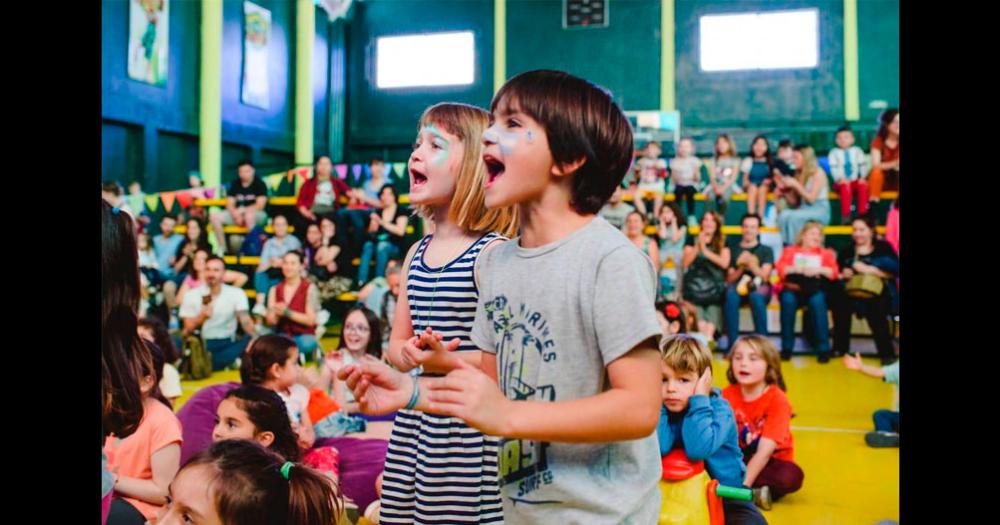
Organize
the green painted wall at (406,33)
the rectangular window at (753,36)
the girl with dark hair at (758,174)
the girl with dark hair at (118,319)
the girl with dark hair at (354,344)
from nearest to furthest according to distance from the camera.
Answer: the girl with dark hair at (118,319) → the girl with dark hair at (354,344) → the green painted wall at (406,33) → the rectangular window at (753,36) → the girl with dark hair at (758,174)

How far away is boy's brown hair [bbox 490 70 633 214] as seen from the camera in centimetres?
104

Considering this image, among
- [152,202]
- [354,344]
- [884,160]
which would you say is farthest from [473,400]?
[152,202]

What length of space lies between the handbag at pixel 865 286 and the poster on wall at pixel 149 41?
5534mm

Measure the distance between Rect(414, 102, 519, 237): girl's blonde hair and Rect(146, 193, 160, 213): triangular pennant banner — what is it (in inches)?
225

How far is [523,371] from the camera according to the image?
3.41 ft

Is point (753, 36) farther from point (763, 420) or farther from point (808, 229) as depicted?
point (763, 420)

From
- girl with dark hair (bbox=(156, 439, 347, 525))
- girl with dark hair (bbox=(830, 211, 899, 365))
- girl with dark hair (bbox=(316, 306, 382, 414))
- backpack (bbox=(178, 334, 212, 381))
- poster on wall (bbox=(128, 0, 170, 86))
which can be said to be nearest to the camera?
girl with dark hair (bbox=(156, 439, 347, 525))

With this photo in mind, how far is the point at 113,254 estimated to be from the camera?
1.73 metres

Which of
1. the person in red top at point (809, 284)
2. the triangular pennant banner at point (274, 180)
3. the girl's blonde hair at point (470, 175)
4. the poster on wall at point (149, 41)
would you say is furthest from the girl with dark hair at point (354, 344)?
the poster on wall at point (149, 41)

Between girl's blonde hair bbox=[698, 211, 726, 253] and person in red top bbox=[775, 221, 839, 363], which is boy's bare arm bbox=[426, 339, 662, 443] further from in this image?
person in red top bbox=[775, 221, 839, 363]

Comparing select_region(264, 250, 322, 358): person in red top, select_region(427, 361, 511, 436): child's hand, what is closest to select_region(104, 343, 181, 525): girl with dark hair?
select_region(427, 361, 511, 436): child's hand

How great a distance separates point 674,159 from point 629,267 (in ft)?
13.9

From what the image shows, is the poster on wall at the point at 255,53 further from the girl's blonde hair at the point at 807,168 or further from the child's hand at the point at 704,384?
the child's hand at the point at 704,384

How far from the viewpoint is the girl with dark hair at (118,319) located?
172 cm
